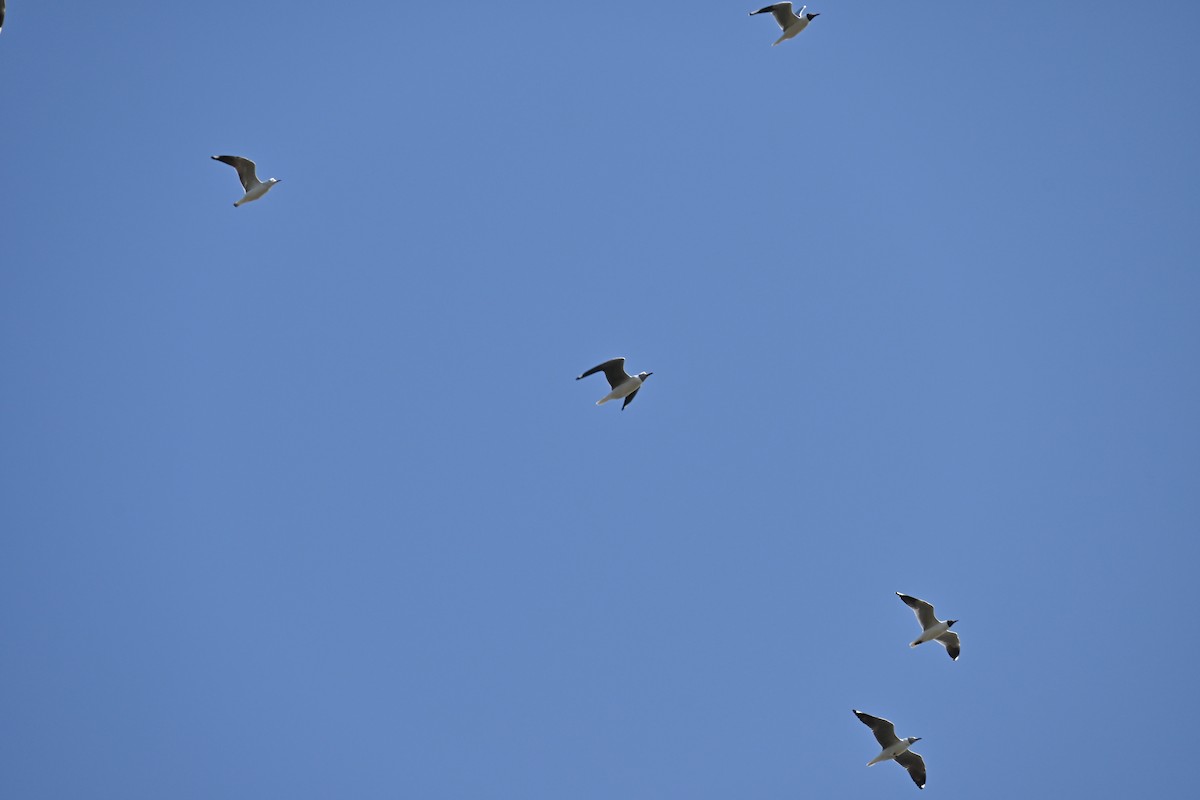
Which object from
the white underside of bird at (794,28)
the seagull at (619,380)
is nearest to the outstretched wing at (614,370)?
the seagull at (619,380)

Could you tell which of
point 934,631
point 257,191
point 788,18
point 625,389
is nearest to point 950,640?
point 934,631

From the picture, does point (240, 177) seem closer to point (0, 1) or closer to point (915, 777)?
point (0, 1)

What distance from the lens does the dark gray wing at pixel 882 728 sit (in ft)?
104

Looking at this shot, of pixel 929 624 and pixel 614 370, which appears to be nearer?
pixel 614 370

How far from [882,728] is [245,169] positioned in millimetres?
20991

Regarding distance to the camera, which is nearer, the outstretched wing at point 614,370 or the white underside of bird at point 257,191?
the outstretched wing at point 614,370

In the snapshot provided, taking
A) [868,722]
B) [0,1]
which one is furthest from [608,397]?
[0,1]

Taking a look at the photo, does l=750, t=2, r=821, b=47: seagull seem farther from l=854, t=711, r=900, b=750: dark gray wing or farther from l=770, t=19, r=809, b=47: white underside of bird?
l=854, t=711, r=900, b=750: dark gray wing

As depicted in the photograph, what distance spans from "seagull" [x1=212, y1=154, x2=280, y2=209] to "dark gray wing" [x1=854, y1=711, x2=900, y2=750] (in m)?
19.8

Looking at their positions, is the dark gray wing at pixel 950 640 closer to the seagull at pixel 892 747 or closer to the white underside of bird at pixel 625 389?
the seagull at pixel 892 747

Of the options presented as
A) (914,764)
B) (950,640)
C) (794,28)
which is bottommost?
(914,764)

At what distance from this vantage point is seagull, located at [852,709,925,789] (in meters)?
31.9

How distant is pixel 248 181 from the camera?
34.7 metres

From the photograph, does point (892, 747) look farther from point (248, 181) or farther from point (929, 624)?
point (248, 181)
